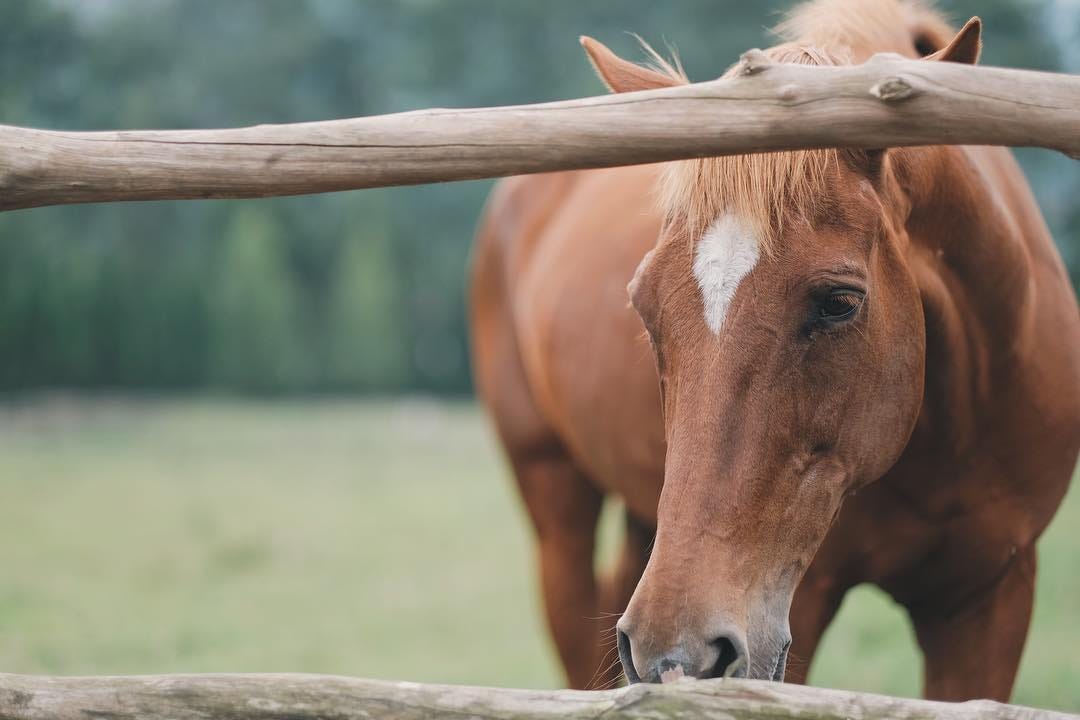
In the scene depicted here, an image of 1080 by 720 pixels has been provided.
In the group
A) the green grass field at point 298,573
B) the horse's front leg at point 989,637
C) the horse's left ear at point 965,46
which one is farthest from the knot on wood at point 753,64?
the green grass field at point 298,573

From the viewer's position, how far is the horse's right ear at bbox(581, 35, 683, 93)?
246cm

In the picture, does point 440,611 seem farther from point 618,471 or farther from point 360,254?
point 360,254

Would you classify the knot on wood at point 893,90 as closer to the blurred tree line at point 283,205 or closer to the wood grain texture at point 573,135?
the wood grain texture at point 573,135


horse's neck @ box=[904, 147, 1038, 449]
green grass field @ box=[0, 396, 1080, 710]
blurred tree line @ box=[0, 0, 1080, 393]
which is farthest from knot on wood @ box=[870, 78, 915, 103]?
blurred tree line @ box=[0, 0, 1080, 393]

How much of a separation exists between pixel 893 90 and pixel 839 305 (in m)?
0.44

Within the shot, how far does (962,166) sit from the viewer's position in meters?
2.45

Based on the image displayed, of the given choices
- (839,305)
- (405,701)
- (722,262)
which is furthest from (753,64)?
(405,701)

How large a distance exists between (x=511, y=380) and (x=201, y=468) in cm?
1030

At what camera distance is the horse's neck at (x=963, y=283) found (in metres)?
2.38

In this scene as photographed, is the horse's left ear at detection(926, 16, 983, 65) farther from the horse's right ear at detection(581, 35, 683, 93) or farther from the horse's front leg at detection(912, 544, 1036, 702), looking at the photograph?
the horse's front leg at detection(912, 544, 1036, 702)

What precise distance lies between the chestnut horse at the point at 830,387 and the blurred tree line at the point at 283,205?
21.8 ft

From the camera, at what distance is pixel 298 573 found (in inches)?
348

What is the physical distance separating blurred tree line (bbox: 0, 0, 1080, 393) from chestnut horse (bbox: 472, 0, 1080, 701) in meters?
6.65

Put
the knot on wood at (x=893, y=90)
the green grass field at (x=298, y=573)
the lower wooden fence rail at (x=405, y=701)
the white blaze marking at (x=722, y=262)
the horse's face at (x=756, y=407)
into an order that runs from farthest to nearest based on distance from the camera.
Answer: the green grass field at (x=298, y=573)
the white blaze marking at (x=722, y=262)
the horse's face at (x=756, y=407)
the knot on wood at (x=893, y=90)
the lower wooden fence rail at (x=405, y=701)
